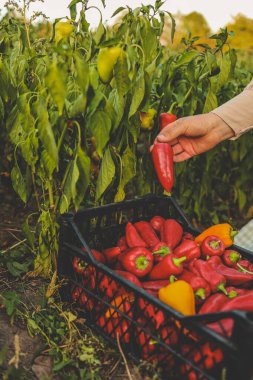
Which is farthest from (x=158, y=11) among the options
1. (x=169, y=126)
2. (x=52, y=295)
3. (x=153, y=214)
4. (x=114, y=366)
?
(x=114, y=366)

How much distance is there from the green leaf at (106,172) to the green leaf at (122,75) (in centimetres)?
29

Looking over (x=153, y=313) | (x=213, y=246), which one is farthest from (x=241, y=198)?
(x=153, y=313)

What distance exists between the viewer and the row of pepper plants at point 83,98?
161 centimetres

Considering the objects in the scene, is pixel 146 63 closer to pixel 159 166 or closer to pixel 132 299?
pixel 159 166

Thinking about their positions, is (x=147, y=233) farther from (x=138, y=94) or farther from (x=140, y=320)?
(x=138, y=94)

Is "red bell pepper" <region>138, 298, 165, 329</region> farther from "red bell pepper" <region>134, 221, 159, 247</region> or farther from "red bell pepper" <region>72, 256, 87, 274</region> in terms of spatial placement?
"red bell pepper" <region>134, 221, 159, 247</region>

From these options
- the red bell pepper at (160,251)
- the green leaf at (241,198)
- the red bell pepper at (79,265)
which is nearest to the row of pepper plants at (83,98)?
the red bell pepper at (79,265)

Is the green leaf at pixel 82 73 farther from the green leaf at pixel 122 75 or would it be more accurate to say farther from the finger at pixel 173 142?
the finger at pixel 173 142

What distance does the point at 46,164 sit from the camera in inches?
70.8

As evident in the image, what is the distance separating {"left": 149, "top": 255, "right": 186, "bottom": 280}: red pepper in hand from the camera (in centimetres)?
184

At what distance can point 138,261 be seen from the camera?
6.18 feet

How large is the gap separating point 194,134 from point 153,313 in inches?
37.7

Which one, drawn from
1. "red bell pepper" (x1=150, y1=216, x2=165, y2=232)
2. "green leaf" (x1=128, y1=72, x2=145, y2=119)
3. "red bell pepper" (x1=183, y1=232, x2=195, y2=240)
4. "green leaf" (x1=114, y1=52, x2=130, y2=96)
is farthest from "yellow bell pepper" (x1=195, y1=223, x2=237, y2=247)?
"green leaf" (x1=114, y1=52, x2=130, y2=96)

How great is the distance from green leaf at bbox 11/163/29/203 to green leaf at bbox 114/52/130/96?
66cm
